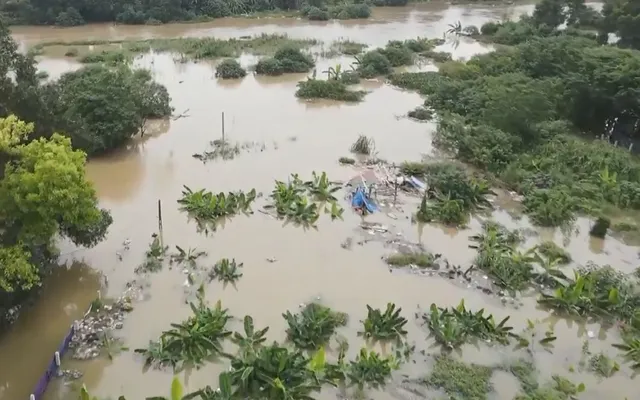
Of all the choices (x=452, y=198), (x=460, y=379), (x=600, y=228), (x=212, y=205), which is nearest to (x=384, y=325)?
(x=460, y=379)

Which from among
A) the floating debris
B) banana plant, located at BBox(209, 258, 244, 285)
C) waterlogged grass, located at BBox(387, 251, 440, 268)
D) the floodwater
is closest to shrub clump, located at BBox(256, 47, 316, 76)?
the floodwater

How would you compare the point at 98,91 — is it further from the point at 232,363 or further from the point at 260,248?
the point at 232,363

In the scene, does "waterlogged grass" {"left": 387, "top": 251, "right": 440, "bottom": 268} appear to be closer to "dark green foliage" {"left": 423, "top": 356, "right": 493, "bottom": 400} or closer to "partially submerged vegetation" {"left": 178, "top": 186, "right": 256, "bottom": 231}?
"dark green foliage" {"left": 423, "top": 356, "right": 493, "bottom": 400}

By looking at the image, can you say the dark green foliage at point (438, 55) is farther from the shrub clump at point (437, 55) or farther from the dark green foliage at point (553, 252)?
the dark green foliage at point (553, 252)

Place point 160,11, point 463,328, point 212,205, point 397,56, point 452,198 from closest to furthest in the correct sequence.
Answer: point 463,328 < point 212,205 < point 452,198 < point 397,56 < point 160,11

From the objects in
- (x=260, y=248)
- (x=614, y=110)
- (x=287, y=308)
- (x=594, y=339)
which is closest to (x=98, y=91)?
(x=260, y=248)

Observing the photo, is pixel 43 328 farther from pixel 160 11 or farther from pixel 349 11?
pixel 349 11

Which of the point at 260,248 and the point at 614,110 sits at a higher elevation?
the point at 614,110
